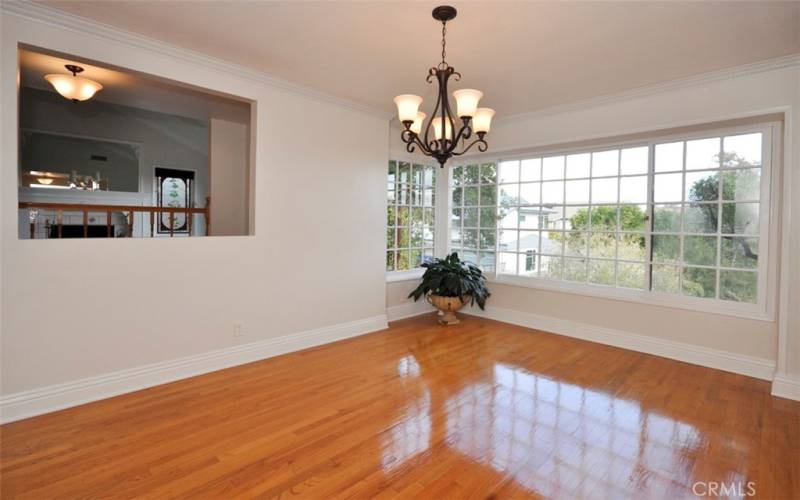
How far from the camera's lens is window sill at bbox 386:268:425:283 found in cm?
528

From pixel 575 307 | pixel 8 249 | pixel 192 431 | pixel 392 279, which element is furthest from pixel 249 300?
pixel 575 307

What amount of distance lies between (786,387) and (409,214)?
13.8 ft

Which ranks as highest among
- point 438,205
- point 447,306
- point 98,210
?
point 438,205

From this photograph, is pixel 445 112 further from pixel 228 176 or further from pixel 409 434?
pixel 228 176

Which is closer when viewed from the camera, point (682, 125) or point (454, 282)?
point (682, 125)

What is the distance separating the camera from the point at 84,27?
271 cm

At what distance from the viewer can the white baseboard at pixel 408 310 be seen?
17.3 ft

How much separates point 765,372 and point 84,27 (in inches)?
236

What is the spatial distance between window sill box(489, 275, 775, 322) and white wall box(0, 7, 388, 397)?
1.91m

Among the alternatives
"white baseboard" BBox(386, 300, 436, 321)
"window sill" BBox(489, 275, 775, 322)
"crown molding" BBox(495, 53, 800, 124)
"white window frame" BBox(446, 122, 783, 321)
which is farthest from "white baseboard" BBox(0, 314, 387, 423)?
"crown molding" BBox(495, 53, 800, 124)

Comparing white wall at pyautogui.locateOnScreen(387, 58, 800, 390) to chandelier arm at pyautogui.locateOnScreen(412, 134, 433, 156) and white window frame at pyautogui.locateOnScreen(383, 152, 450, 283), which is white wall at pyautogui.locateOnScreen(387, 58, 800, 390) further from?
chandelier arm at pyautogui.locateOnScreen(412, 134, 433, 156)

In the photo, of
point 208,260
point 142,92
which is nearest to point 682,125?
point 208,260

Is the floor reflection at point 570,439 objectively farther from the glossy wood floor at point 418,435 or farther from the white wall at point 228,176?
the white wall at point 228,176

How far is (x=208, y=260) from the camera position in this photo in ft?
11.1
